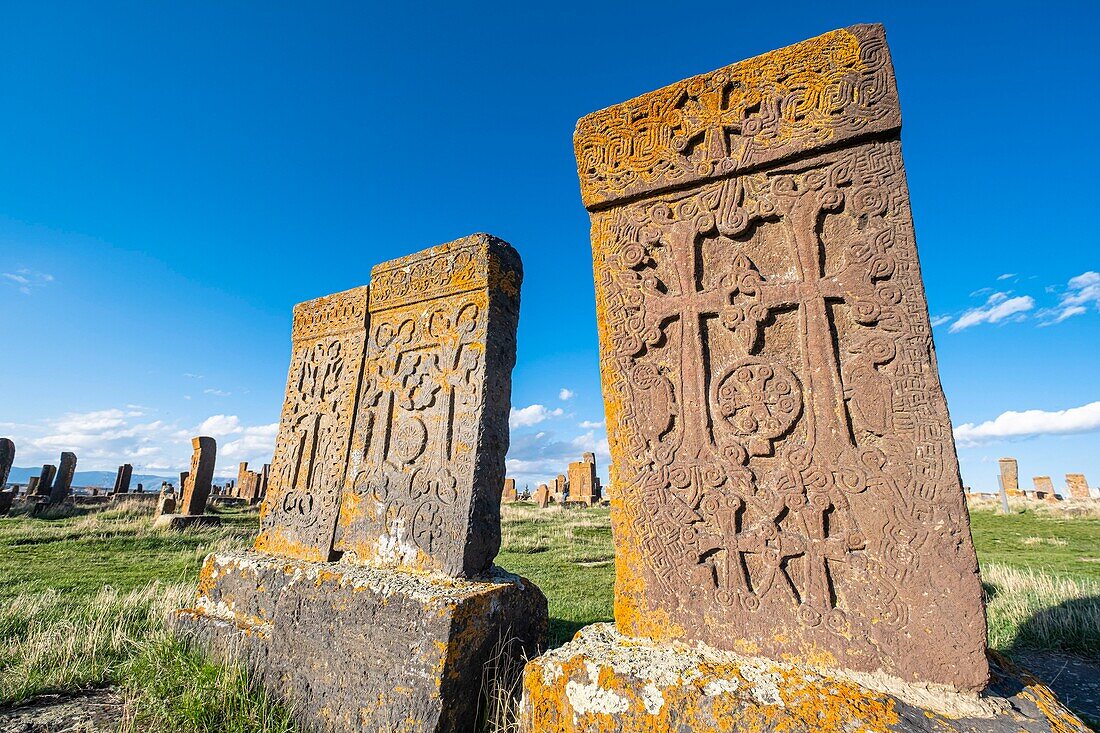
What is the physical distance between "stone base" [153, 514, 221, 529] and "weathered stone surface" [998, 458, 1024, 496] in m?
27.8

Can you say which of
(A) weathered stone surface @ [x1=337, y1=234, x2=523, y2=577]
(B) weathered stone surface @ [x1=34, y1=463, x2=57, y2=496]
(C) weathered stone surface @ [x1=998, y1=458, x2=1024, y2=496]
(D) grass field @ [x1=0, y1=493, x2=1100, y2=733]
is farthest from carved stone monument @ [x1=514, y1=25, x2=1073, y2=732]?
(C) weathered stone surface @ [x1=998, y1=458, x2=1024, y2=496]

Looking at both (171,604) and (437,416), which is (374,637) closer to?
(437,416)

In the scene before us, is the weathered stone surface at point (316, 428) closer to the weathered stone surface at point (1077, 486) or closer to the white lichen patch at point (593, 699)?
the white lichen patch at point (593, 699)

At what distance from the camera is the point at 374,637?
2.48 metres

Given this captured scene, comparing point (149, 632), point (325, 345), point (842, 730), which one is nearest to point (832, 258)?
point (842, 730)

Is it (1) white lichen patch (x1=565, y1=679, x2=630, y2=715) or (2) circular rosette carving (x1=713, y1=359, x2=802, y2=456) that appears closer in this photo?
(1) white lichen patch (x1=565, y1=679, x2=630, y2=715)

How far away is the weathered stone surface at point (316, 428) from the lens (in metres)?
3.35

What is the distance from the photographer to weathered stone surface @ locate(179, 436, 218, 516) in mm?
11293

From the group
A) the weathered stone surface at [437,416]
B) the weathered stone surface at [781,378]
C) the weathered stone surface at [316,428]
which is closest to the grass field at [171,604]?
the weathered stone surface at [316,428]

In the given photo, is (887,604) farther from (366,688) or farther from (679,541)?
(366,688)

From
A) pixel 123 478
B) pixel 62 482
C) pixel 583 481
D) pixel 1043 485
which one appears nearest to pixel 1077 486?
pixel 1043 485

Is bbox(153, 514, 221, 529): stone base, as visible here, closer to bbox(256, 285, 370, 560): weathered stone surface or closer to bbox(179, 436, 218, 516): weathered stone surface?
bbox(179, 436, 218, 516): weathered stone surface

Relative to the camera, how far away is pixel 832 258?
188 centimetres

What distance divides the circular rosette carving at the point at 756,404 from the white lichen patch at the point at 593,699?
890mm
